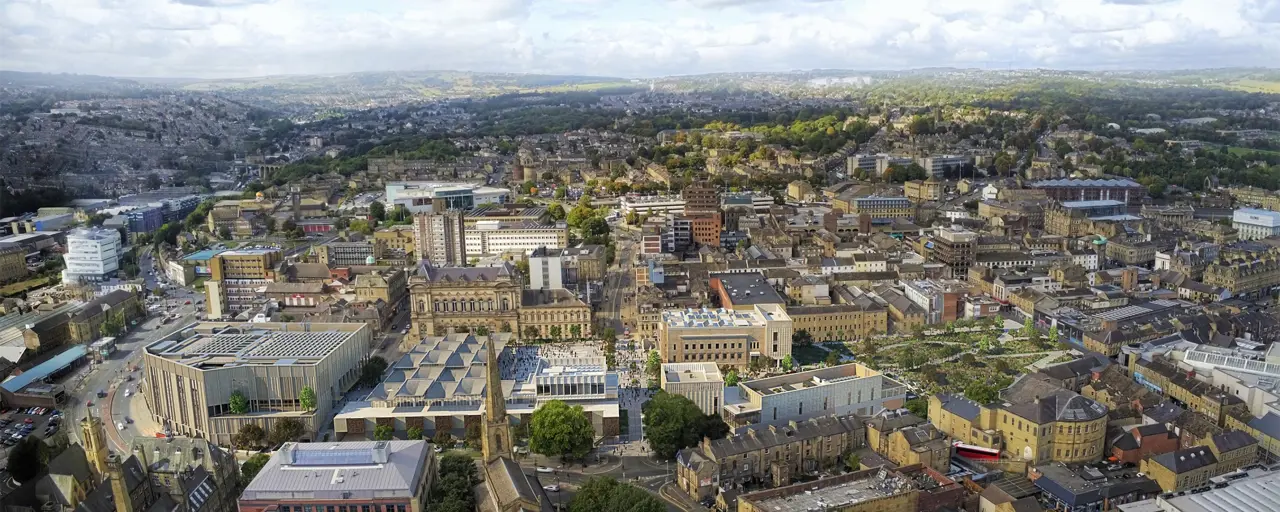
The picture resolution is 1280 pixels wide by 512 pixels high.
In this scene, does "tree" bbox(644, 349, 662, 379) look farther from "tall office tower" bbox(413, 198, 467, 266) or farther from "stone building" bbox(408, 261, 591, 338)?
"tall office tower" bbox(413, 198, 467, 266)

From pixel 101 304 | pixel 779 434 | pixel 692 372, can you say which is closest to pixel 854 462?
pixel 779 434

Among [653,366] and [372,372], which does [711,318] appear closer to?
[653,366]

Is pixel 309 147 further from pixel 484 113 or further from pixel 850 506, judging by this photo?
pixel 850 506

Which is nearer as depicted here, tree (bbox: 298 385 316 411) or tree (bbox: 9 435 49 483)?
tree (bbox: 9 435 49 483)

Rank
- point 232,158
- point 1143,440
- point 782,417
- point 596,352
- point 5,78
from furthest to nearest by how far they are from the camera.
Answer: point 232,158, point 5,78, point 596,352, point 782,417, point 1143,440

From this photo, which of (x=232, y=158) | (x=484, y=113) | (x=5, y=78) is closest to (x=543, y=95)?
(x=484, y=113)

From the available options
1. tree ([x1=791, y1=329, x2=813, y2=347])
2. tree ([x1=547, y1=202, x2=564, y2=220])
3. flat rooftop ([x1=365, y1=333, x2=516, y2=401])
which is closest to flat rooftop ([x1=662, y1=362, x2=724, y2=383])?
flat rooftop ([x1=365, y1=333, x2=516, y2=401])

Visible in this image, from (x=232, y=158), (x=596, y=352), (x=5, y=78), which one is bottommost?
(x=596, y=352)
